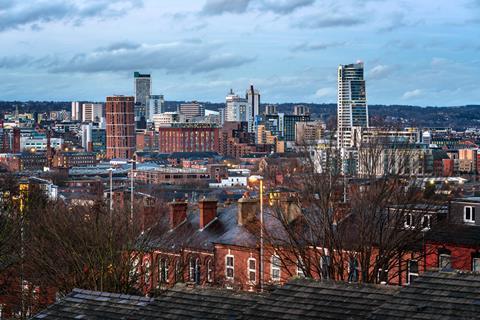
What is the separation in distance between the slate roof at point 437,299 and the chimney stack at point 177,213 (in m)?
33.2

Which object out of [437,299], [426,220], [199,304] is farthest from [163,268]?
[437,299]

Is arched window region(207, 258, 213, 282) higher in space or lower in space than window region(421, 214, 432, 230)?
lower

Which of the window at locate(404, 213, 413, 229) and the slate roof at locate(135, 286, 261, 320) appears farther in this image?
the window at locate(404, 213, 413, 229)

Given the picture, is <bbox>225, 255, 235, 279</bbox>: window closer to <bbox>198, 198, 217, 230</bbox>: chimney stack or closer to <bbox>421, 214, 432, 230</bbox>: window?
<bbox>198, 198, 217, 230</bbox>: chimney stack

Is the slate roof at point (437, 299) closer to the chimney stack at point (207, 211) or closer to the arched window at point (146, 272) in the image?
the arched window at point (146, 272)

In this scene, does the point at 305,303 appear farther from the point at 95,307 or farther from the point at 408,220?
the point at 408,220

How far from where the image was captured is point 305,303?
19734 mm

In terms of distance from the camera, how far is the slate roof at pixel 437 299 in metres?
18.0

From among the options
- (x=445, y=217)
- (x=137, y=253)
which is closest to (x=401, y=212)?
(x=445, y=217)

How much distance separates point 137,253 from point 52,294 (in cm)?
363

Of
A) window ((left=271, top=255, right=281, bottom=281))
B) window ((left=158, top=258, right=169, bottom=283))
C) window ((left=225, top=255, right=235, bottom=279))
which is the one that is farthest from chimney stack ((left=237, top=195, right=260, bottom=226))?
window ((left=271, top=255, right=281, bottom=281))

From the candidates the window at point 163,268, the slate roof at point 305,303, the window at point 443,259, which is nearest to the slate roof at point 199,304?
the slate roof at point 305,303

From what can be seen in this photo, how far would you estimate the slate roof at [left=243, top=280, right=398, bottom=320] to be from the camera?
19250 millimetres

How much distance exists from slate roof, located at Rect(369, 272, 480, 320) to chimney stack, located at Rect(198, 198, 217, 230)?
3177 cm
